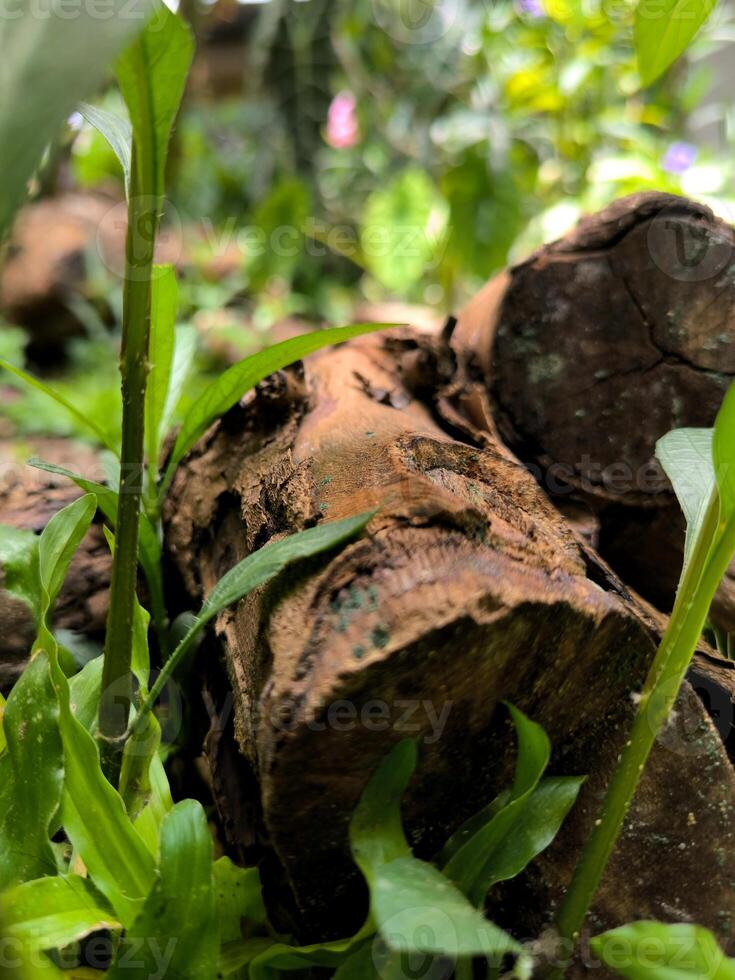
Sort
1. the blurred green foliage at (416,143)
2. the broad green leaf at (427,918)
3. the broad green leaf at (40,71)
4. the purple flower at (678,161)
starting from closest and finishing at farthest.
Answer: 1. the broad green leaf at (40,71)
2. the broad green leaf at (427,918)
3. the purple flower at (678,161)
4. the blurred green foliage at (416,143)

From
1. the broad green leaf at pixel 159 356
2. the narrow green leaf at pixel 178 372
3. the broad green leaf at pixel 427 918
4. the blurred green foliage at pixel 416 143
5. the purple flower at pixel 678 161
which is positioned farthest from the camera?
the blurred green foliage at pixel 416 143

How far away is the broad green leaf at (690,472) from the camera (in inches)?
27.7

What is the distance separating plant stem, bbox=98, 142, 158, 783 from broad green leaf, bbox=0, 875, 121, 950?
160 mm

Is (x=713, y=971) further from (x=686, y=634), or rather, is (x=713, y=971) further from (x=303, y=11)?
(x=303, y=11)

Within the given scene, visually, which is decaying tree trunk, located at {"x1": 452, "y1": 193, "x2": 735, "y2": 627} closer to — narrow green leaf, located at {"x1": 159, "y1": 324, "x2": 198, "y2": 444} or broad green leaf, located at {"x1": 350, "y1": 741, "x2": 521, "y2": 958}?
narrow green leaf, located at {"x1": 159, "y1": 324, "x2": 198, "y2": 444}

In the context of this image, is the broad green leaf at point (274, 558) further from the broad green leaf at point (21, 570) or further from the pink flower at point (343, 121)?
the pink flower at point (343, 121)

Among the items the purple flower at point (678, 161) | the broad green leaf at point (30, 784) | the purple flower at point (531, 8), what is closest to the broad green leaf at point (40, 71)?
the broad green leaf at point (30, 784)

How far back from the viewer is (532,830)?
2.22ft

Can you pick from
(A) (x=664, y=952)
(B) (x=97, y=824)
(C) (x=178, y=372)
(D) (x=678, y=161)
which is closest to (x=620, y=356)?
(C) (x=178, y=372)

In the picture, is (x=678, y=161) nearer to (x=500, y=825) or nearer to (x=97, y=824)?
(x=500, y=825)

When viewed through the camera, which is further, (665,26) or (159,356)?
(159,356)

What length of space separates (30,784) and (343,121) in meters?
3.84

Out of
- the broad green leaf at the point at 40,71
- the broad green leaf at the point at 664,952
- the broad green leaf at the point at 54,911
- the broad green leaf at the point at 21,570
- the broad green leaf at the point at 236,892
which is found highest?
the broad green leaf at the point at 40,71

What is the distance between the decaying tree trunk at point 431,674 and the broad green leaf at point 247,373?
0.29ft
